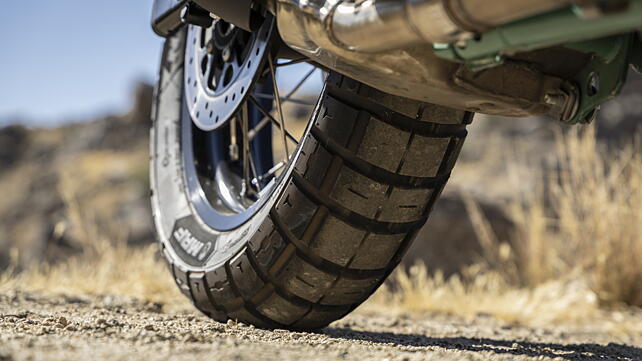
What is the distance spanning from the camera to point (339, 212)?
4.58ft

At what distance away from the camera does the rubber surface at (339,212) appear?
4.46ft

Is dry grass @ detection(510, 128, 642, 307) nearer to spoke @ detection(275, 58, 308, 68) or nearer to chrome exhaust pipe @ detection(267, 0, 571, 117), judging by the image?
spoke @ detection(275, 58, 308, 68)

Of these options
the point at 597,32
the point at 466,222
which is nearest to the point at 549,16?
the point at 597,32

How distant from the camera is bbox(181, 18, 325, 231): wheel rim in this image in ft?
4.99

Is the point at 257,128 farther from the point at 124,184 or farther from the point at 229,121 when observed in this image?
the point at 124,184

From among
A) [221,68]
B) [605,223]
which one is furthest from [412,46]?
[605,223]

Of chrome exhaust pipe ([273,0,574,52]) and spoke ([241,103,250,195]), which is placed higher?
chrome exhaust pipe ([273,0,574,52])

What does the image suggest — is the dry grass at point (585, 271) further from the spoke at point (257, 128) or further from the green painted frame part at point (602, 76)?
the green painted frame part at point (602, 76)

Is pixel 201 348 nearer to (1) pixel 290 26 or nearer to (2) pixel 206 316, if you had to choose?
(1) pixel 290 26

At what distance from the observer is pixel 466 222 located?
15.5 ft

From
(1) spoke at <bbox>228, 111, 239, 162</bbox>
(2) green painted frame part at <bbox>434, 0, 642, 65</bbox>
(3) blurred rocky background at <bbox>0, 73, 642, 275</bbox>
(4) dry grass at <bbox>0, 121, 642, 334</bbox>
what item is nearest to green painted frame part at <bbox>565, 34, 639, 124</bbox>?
(2) green painted frame part at <bbox>434, 0, 642, 65</bbox>

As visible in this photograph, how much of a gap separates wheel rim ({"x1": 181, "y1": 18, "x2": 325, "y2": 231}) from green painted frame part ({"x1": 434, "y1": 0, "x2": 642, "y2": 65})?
0.57m

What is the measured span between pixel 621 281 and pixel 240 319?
2080 millimetres

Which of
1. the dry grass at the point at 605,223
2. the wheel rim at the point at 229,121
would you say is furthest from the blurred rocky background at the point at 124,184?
the wheel rim at the point at 229,121
